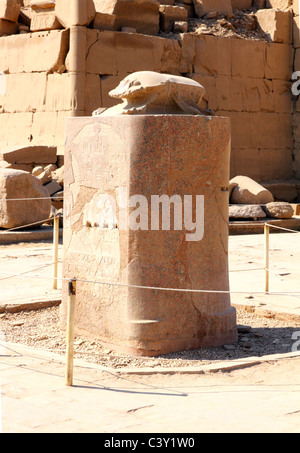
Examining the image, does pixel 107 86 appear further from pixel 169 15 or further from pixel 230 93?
pixel 230 93

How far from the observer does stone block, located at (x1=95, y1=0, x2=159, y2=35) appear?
14.7 m

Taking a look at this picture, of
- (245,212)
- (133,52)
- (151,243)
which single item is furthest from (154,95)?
(133,52)

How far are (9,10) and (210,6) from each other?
15.1ft

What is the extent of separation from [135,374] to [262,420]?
1158 millimetres

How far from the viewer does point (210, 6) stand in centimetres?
1688

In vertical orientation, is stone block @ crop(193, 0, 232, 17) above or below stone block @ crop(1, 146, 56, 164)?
above

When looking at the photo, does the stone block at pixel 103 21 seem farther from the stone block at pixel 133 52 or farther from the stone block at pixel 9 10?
the stone block at pixel 9 10

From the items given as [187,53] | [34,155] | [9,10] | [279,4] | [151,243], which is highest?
[279,4]

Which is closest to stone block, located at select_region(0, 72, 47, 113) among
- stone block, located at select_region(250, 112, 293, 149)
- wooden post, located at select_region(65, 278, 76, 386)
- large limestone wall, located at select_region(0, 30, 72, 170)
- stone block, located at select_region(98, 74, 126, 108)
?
large limestone wall, located at select_region(0, 30, 72, 170)

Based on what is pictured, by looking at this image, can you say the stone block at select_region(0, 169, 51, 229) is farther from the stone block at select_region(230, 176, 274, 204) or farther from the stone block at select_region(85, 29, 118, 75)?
the stone block at select_region(230, 176, 274, 204)

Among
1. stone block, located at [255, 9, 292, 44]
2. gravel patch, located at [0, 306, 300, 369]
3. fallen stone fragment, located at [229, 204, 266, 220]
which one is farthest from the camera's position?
stone block, located at [255, 9, 292, 44]

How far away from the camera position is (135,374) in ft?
15.4

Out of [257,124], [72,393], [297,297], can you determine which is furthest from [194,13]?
[72,393]

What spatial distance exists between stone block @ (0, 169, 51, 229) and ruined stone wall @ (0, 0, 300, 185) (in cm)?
321
